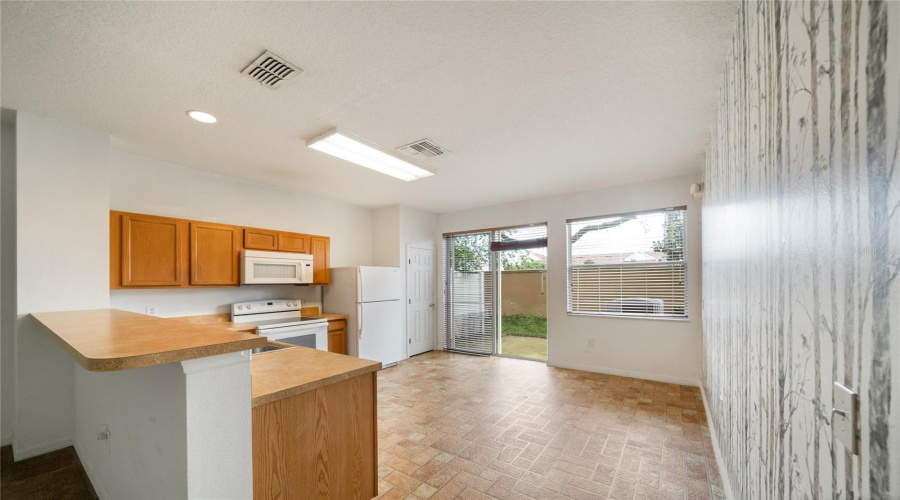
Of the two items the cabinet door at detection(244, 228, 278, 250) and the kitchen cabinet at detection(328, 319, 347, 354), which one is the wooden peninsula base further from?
the kitchen cabinet at detection(328, 319, 347, 354)

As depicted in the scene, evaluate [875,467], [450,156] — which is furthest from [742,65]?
[450,156]

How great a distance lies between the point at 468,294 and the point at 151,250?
4273 mm

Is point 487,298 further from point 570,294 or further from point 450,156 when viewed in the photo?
point 450,156

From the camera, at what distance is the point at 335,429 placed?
1.67m

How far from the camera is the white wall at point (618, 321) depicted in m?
4.07

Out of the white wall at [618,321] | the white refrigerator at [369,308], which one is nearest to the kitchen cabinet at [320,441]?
the white refrigerator at [369,308]

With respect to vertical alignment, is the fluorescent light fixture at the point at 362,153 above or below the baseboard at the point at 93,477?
above

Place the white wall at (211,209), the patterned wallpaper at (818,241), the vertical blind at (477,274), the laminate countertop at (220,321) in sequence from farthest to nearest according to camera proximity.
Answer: the vertical blind at (477,274), the laminate countertop at (220,321), the white wall at (211,209), the patterned wallpaper at (818,241)

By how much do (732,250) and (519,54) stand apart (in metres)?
1.56

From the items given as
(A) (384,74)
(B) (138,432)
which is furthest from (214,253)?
(A) (384,74)

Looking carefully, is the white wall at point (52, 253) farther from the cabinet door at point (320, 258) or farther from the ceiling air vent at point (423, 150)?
the ceiling air vent at point (423, 150)

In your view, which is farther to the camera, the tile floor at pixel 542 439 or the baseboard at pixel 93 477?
the tile floor at pixel 542 439

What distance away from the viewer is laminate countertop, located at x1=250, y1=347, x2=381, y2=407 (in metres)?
1.44

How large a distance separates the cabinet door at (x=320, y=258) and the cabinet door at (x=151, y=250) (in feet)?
5.12
